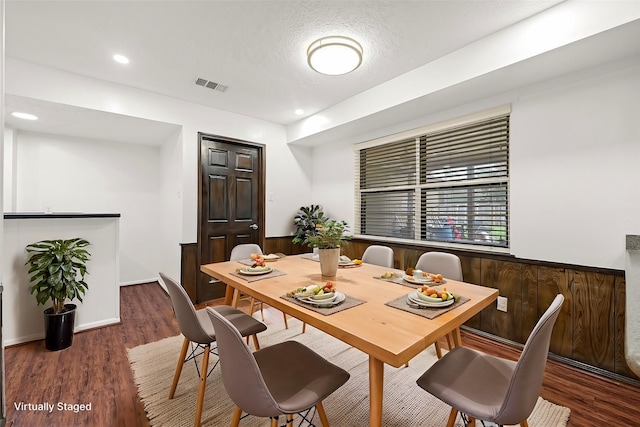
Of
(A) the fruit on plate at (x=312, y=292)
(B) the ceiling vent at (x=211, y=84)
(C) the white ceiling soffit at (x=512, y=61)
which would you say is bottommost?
(A) the fruit on plate at (x=312, y=292)

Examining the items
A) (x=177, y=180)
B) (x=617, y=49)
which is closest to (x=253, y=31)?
(x=177, y=180)

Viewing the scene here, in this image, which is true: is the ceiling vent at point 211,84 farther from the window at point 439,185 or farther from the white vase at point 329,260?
the white vase at point 329,260

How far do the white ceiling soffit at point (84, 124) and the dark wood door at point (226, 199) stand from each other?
61cm

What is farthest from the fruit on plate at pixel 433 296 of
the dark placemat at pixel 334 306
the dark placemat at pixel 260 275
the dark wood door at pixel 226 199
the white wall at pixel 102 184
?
the white wall at pixel 102 184

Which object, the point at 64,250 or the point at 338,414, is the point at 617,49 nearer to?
the point at 338,414

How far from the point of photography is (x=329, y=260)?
1902 millimetres

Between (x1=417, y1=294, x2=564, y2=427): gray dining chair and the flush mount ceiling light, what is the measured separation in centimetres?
205

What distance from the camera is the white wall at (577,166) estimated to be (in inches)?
79.2

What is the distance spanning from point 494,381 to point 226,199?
357cm

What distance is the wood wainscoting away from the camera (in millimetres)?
2045

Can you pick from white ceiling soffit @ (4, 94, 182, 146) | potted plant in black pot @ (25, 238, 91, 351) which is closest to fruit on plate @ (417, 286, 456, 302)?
potted plant in black pot @ (25, 238, 91, 351)

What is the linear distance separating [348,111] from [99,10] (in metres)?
2.42

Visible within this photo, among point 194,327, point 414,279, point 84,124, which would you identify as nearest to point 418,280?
point 414,279

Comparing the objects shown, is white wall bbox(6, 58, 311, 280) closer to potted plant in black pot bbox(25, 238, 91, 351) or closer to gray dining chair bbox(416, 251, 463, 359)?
potted plant in black pot bbox(25, 238, 91, 351)
